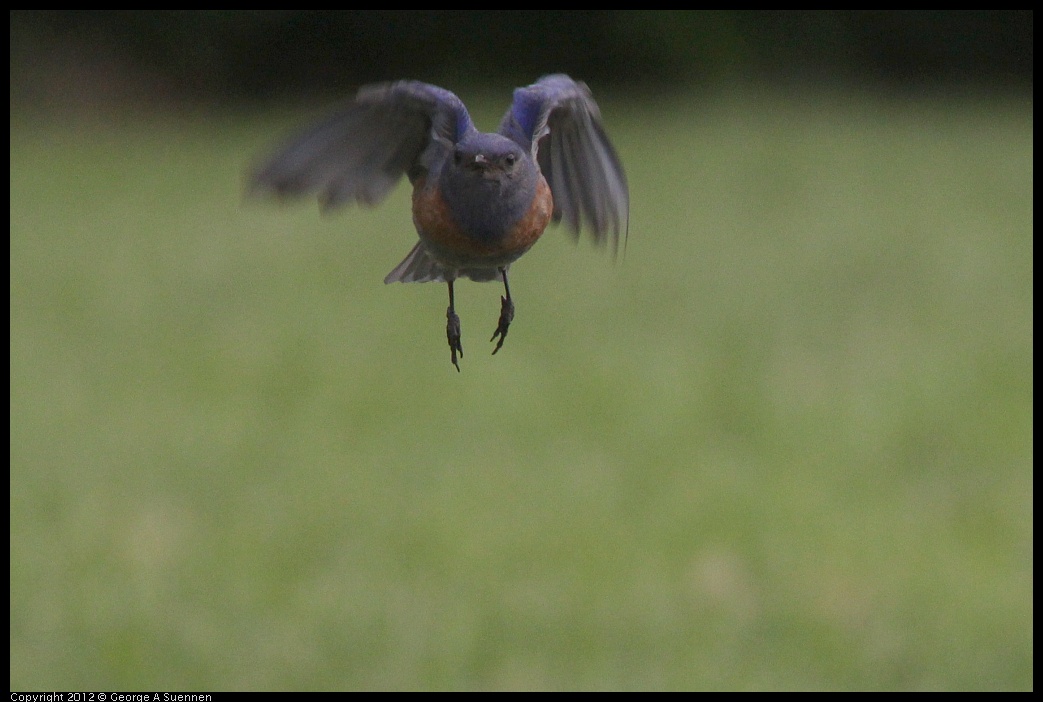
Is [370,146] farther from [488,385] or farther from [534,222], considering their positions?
[488,385]

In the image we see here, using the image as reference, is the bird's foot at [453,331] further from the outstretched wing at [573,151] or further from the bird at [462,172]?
the outstretched wing at [573,151]

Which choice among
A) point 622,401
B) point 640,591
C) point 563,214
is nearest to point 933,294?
point 622,401

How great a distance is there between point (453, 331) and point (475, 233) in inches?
3.0

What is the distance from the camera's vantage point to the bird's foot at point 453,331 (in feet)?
3.02

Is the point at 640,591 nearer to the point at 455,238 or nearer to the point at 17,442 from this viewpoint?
the point at 17,442

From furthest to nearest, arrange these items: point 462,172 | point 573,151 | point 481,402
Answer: point 481,402, point 573,151, point 462,172

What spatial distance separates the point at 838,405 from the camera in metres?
19.8

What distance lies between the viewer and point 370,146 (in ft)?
3.17

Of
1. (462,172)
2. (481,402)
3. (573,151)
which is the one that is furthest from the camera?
(481,402)

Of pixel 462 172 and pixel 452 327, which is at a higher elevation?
pixel 462 172

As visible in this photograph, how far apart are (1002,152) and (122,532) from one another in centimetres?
2854

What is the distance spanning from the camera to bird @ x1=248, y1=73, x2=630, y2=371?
0.89 m

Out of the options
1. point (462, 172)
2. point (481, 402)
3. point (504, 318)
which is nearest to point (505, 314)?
point (504, 318)

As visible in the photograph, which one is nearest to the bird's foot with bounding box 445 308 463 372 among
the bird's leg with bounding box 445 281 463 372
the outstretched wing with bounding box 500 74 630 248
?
the bird's leg with bounding box 445 281 463 372
